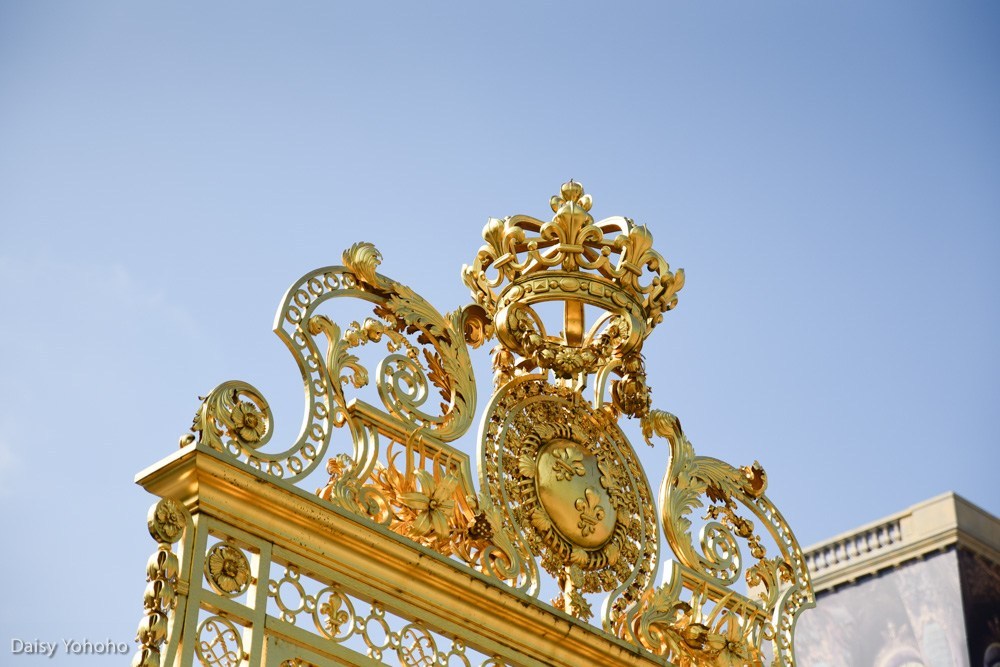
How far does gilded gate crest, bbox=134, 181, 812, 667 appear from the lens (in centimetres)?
364

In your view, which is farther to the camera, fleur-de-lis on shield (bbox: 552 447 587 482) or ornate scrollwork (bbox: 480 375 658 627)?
fleur-de-lis on shield (bbox: 552 447 587 482)

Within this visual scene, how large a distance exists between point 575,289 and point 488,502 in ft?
2.51

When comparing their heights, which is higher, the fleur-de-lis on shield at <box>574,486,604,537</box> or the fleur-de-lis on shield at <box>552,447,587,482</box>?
the fleur-de-lis on shield at <box>552,447,587,482</box>

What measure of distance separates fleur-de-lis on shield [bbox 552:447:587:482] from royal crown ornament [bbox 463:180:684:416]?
0.24m

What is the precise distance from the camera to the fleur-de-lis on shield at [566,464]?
4512 mm

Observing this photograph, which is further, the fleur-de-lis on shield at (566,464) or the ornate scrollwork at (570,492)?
the fleur-de-lis on shield at (566,464)

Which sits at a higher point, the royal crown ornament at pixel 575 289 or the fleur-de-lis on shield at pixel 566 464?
the royal crown ornament at pixel 575 289

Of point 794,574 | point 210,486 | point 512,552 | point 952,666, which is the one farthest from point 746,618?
point 952,666

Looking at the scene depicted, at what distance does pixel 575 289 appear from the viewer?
15.2 feet

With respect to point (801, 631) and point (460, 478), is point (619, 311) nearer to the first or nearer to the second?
point (460, 478)

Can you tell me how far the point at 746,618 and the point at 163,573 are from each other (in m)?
2.12

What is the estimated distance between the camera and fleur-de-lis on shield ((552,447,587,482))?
4.51 m

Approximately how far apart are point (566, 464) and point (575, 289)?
53 centimetres

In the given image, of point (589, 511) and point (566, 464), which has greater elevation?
point (566, 464)
